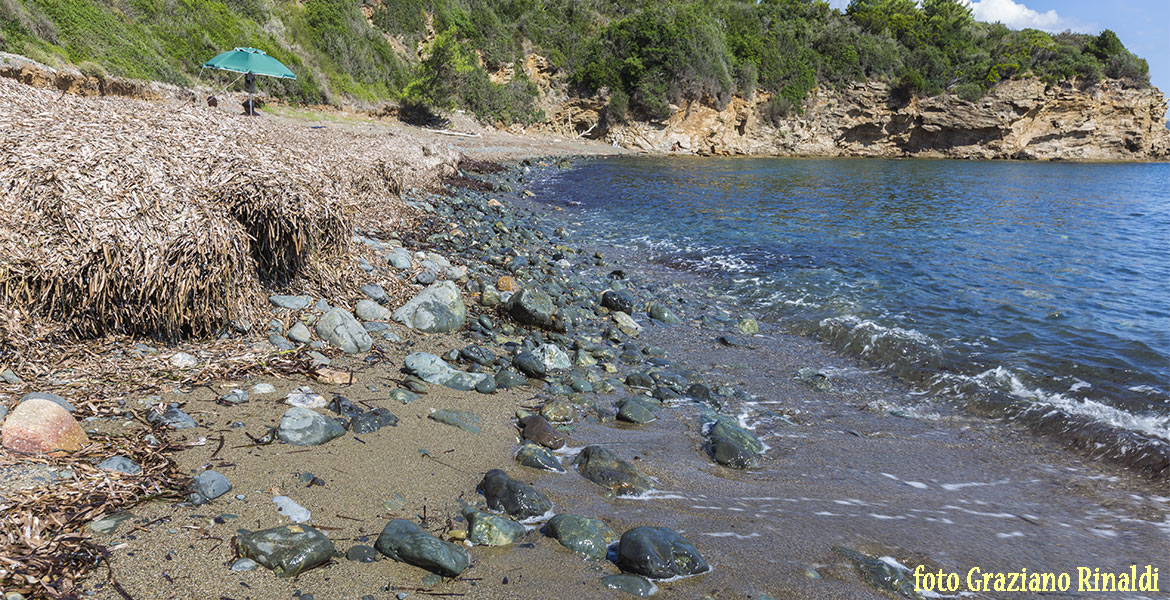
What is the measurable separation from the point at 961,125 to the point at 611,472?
205ft

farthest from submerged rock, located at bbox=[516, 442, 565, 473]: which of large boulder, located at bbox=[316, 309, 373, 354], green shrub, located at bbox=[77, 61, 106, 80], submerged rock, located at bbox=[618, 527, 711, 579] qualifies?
green shrub, located at bbox=[77, 61, 106, 80]

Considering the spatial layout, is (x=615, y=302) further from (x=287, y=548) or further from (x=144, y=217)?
(x=287, y=548)

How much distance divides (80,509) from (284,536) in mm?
885

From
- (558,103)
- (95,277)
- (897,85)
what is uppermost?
(897,85)

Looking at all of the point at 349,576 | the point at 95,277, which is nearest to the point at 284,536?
the point at 349,576

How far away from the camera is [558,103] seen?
154ft

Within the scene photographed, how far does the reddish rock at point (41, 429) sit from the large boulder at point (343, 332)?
212 cm

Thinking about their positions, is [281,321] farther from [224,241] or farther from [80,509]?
[80,509]

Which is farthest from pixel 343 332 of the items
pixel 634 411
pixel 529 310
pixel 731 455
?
pixel 731 455

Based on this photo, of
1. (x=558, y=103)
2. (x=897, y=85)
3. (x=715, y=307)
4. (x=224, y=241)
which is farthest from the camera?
(x=897, y=85)

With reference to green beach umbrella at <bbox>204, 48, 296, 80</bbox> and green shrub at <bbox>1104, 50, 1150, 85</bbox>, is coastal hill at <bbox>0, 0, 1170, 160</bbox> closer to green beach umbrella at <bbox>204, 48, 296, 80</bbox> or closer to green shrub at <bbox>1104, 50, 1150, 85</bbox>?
A: green shrub at <bbox>1104, 50, 1150, 85</bbox>

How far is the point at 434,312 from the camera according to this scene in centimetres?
620

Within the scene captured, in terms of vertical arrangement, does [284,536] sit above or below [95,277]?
below

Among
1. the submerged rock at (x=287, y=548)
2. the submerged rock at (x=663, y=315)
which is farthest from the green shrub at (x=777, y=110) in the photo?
the submerged rock at (x=287, y=548)
